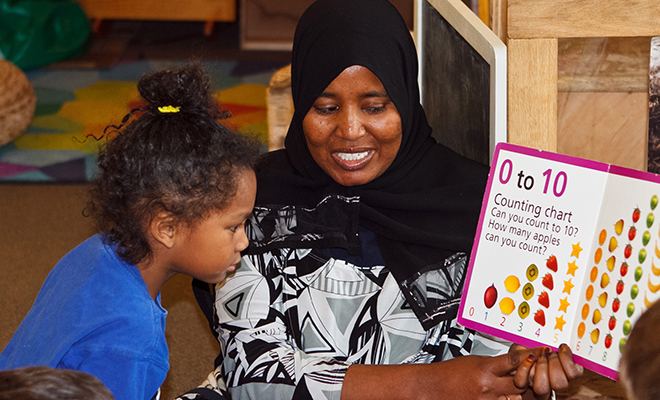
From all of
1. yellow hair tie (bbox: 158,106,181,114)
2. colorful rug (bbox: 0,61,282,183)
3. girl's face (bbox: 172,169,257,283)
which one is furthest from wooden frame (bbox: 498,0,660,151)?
colorful rug (bbox: 0,61,282,183)

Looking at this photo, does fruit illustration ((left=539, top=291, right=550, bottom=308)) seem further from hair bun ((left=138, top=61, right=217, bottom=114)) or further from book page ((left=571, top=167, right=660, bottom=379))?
hair bun ((left=138, top=61, right=217, bottom=114))

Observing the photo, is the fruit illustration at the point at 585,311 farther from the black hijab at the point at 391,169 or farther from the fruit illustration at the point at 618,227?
the black hijab at the point at 391,169

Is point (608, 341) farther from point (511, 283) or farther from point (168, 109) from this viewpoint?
point (168, 109)

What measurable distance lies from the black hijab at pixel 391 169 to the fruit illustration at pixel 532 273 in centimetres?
29

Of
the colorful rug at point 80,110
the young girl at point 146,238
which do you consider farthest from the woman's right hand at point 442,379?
the colorful rug at point 80,110

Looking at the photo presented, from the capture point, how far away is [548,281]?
3.82 feet

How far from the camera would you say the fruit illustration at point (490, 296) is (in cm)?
122

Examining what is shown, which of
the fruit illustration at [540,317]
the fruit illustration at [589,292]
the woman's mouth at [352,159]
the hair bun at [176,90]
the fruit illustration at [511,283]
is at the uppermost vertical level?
the hair bun at [176,90]

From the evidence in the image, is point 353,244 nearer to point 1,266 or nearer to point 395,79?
point 395,79

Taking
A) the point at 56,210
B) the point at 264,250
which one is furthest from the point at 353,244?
the point at 56,210

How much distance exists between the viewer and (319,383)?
135 centimetres

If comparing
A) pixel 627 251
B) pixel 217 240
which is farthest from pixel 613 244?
pixel 217 240

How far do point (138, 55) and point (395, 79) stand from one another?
5.28m

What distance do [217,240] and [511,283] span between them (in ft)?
1.75
